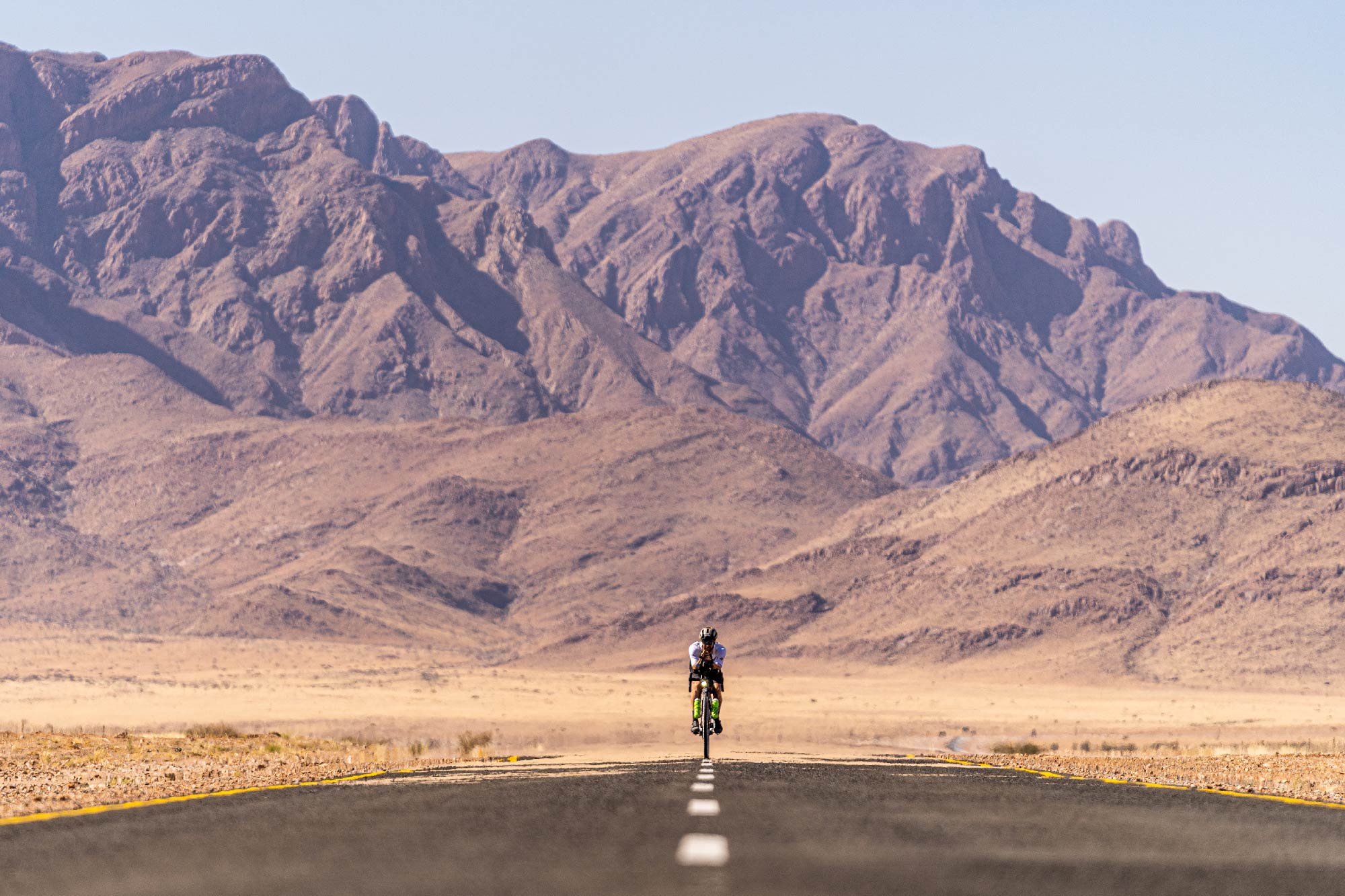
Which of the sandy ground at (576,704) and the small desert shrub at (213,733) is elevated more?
the small desert shrub at (213,733)

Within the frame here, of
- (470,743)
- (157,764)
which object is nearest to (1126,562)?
(470,743)

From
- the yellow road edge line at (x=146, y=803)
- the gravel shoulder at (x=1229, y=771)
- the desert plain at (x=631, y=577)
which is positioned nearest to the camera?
the yellow road edge line at (x=146, y=803)

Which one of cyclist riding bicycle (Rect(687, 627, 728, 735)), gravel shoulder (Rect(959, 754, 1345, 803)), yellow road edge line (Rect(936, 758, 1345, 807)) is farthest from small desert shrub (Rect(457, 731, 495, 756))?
yellow road edge line (Rect(936, 758, 1345, 807))

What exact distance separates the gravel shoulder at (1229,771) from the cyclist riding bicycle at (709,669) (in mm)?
4829

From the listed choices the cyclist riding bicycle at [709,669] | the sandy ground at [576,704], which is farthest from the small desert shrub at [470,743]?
the cyclist riding bicycle at [709,669]

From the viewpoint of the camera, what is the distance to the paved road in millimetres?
10156

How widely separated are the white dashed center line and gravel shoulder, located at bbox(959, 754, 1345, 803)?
368 inches

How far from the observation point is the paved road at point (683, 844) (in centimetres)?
1016

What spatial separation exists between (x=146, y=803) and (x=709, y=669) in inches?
402

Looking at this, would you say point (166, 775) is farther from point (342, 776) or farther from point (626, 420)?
point (626, 420)

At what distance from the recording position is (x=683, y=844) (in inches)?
466

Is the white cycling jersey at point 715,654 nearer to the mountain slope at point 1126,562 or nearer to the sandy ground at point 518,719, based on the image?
the sandy ground at point 518,719

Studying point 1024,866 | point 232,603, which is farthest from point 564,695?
point 1024,866

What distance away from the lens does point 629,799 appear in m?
16.3
